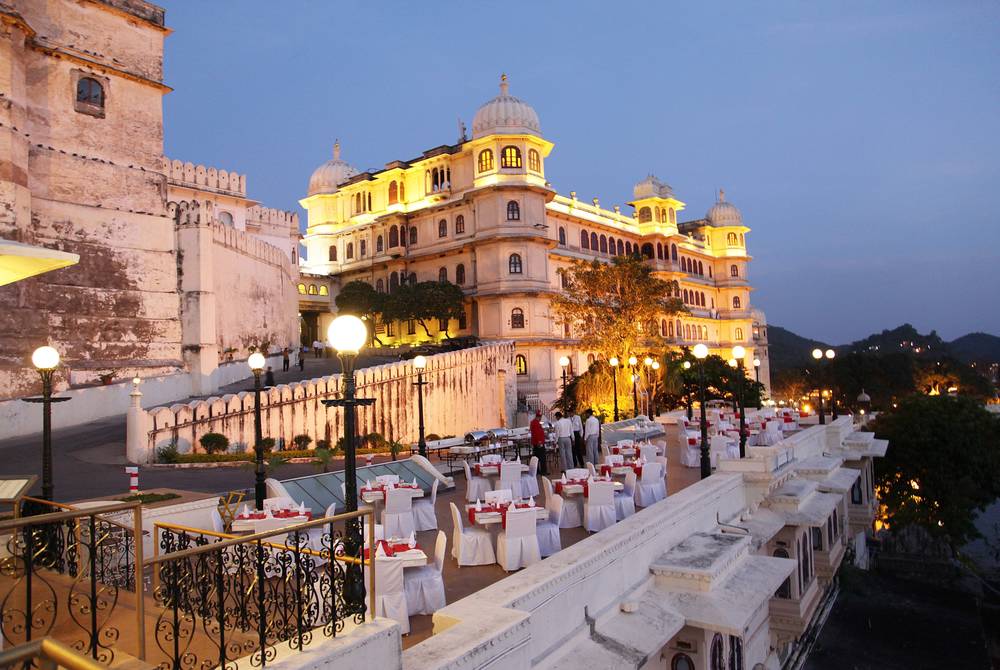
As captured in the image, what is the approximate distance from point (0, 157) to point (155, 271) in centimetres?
585

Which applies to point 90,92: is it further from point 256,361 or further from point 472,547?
point 472,547

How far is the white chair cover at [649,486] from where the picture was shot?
12.6 m

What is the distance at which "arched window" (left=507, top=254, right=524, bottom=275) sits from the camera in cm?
→ 4072

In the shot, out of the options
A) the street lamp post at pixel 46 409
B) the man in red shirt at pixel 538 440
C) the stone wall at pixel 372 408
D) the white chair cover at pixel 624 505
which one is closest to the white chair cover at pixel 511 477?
the man in red shirt at pixel 538 440

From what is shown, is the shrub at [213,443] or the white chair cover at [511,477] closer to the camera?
the white chair cover at [511,477]

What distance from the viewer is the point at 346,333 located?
5.56 metres

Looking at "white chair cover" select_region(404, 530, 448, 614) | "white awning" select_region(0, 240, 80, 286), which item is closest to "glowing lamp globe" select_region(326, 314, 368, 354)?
"white awning" select_region(0, 240, 80, 286)

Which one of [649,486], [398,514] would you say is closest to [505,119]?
[649,486]

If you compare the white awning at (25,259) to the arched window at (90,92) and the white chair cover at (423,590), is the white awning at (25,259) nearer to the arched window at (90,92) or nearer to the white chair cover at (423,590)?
the white chair cover at (423,590)

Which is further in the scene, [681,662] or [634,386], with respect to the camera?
[634,386]

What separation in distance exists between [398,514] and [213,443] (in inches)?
388

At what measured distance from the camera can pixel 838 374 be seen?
59.7 m

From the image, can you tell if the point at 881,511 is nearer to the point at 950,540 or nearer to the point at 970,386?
the point at 950,540

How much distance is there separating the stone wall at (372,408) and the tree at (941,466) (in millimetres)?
17702
